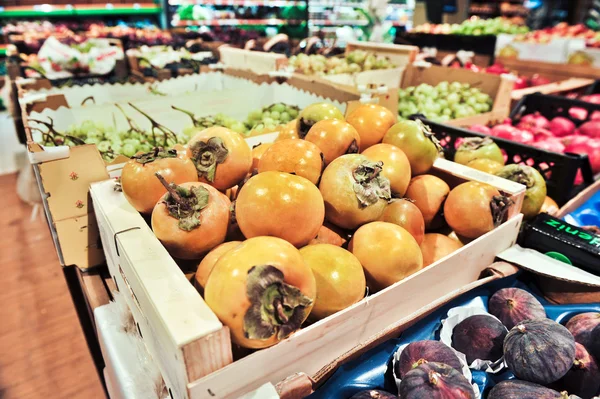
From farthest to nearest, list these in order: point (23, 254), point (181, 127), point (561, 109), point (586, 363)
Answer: point (23, 254) < point (561, 109) < point (181, 127) < point (586, 363)

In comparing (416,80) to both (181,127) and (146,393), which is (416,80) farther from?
(146,393)

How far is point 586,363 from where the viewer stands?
87 cm

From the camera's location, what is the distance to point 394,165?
108 cm

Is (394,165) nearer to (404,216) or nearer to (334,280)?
(404,216)

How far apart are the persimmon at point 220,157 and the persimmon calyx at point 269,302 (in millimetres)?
427

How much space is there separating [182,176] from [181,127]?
133cm

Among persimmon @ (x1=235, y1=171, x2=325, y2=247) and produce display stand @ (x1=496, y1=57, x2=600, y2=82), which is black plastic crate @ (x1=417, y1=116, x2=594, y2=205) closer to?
persimmon @ (x1=235, y1=171, x2=325, y2=247)

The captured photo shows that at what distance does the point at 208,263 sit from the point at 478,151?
1.15 meters

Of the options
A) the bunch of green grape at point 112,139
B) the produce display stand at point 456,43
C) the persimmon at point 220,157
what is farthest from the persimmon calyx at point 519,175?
the produce display stand at point 456,43

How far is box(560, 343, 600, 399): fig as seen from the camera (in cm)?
86

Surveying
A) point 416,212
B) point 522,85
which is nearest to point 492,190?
point 416,212

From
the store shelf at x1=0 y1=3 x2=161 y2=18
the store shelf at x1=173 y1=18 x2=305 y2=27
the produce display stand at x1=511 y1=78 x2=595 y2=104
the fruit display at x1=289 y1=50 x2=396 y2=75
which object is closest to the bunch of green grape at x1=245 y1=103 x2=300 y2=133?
the fruit display at x1=289 y1=50 x2=396 y2=75

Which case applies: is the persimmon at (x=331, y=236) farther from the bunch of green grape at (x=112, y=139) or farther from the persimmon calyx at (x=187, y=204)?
the bunch of green grape at (x=112, y=139)

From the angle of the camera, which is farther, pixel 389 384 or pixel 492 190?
pixel 492 190
